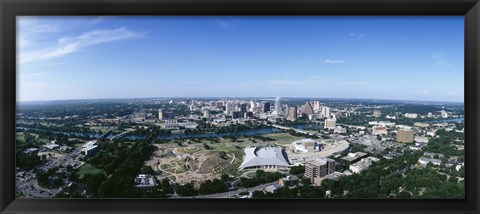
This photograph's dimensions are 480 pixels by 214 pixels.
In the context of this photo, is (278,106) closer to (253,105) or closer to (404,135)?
(253,105)

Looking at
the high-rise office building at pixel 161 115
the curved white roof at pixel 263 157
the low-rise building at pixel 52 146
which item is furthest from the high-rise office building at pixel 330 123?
the low-rise building at pixel 52 146

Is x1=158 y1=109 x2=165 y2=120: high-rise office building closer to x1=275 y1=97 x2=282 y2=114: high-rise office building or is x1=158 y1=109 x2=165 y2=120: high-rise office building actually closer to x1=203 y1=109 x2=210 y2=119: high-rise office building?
x1=203 y1=109 x2=210 y2=119: high-rise office building

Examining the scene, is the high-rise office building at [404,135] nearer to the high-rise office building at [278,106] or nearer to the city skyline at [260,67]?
the city skyline at [260,67]

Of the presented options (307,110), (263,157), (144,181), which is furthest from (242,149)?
(144,181)

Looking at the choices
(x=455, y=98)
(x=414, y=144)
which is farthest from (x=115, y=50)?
(x=455, y=98)

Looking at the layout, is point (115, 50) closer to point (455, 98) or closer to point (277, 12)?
point (277, 12)

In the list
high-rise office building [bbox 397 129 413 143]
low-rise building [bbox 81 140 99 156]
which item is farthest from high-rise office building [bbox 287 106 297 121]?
low-rise building [bbox 81 140 99 156]
